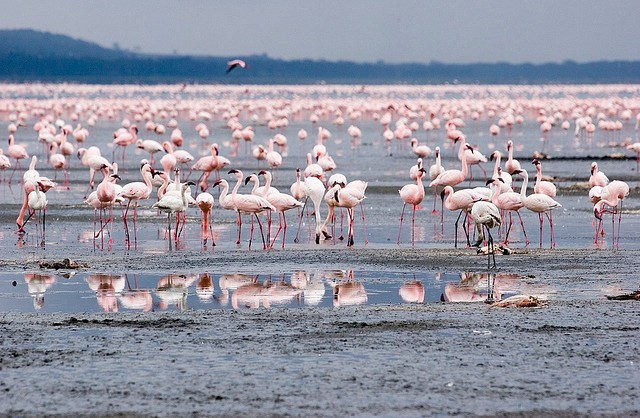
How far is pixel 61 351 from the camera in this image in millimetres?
9391

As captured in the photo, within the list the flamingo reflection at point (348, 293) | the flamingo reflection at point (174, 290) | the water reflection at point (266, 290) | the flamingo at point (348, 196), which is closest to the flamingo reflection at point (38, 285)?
the water reflection at point (266, 290)

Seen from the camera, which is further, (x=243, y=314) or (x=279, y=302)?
(x=279, y=302)

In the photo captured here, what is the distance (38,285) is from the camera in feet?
41.2

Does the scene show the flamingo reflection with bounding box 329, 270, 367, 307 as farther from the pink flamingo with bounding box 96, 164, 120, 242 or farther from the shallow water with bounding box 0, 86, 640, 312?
the pink flamingo with bounding box 96, 164, 120, 242

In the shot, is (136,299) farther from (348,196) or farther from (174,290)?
(348,196)

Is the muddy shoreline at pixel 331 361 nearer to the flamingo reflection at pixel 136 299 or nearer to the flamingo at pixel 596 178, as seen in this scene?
the flamingo reflection at pixel 136 299

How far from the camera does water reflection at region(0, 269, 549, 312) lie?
37.9 feet

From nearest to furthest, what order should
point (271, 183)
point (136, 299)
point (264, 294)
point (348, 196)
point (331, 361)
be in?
point (331, 361) < point (136, 299) < point (264, 294) < point (348, 196) < point (271, 183)

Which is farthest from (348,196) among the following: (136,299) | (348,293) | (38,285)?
(136,299)

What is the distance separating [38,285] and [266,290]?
7.64 ft

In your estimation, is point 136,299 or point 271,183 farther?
point 271,183

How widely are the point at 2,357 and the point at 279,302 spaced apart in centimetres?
313

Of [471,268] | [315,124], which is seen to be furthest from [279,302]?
[315,124]

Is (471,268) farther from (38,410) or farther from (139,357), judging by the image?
(38,410)
